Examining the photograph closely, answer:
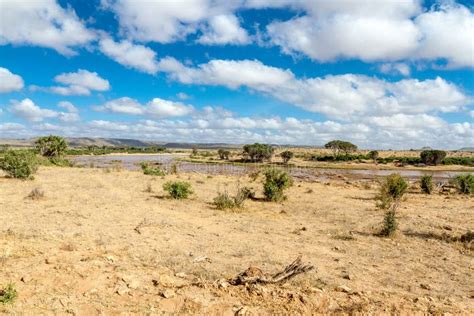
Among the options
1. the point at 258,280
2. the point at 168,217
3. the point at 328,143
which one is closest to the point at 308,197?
the point at 168,217

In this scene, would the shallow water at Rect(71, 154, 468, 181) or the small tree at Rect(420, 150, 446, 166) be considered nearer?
the shallow water at Rect(71, 154, 468, 181)

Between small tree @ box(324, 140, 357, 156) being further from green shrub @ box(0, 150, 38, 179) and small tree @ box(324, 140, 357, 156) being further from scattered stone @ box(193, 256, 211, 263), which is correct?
scattered stone @ box(193, 256, 211, 263)

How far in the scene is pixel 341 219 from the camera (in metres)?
17.1

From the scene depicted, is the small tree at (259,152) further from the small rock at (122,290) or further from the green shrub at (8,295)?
the green shrub at (8,295)

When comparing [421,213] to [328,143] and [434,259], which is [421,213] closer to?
[434,259]

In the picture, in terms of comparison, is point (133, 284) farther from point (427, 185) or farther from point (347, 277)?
point (427, 185)

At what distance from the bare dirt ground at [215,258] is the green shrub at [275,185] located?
2.92 m

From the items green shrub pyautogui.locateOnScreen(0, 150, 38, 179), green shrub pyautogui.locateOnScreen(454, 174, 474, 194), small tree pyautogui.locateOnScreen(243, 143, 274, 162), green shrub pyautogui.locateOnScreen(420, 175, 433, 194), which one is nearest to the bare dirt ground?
green shrub pyautogui.locateOnScreen(0, 150, 38, 179)

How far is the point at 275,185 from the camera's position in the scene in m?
23.0

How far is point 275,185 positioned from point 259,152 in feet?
232

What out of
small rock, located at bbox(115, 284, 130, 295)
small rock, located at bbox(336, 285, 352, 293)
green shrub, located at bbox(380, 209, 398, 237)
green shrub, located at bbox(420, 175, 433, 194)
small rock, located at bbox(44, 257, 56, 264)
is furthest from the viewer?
green shrub, located at bbox(420, 175, 433, 194)

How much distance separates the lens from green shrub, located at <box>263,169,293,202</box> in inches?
885

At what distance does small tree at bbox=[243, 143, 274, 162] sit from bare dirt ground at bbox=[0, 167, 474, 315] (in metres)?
73.5

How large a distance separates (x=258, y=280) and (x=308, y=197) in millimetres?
17516
